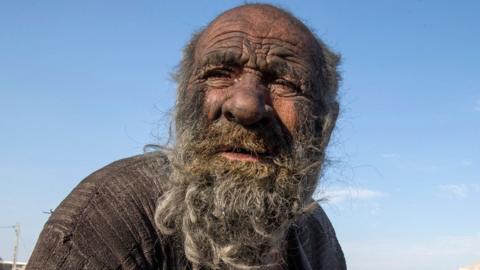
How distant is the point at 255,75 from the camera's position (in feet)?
9.99

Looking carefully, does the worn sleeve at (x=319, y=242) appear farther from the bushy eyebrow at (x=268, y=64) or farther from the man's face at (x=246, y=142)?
the bushy eyebrow at (x=268, y=64)

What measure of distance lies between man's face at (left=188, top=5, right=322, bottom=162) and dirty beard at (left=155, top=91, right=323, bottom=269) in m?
0.03

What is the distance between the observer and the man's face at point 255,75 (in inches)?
110

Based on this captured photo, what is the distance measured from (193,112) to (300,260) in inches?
40.8

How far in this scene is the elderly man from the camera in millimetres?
2555

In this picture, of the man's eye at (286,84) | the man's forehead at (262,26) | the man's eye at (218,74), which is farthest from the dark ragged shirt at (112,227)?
the man's forehead at (262,26)

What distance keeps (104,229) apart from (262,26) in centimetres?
141

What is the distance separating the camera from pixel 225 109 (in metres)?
2.83

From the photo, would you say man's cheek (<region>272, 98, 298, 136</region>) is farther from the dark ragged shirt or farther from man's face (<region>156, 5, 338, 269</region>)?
the dark ragged shirt

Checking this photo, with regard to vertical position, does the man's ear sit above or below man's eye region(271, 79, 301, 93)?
below

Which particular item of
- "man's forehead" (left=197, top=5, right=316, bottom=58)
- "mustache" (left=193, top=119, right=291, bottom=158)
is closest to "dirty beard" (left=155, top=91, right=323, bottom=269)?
"mustache" (left=193, top=119, right=291, bottom=158)

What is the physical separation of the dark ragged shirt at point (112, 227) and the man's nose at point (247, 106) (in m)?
0.49

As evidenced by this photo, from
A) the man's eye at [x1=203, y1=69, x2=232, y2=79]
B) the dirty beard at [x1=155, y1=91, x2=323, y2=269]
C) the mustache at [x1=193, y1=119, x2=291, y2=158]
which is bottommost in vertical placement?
the dirty beard at [x1=155, y1=91, x2=323, y2=269]

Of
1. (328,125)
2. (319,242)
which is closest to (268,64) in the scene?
(328,125)
